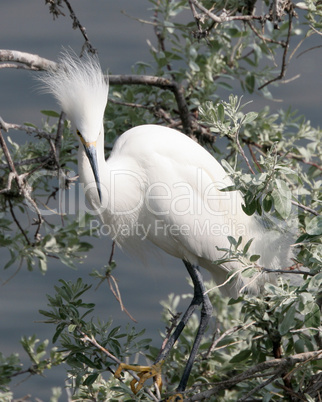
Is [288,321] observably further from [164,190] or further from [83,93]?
[83,93]

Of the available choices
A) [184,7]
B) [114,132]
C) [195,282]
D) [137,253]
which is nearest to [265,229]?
[195,282]

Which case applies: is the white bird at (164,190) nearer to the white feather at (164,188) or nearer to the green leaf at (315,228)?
the white feather at (164,188)

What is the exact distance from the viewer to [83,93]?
258cm

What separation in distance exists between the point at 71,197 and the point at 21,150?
329 mm

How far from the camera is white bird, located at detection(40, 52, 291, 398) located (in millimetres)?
2699

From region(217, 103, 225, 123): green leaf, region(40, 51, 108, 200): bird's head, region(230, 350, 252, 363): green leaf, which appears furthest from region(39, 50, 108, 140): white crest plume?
region(230, 350, 252, 363): green leaf

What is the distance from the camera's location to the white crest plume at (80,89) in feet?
8.29

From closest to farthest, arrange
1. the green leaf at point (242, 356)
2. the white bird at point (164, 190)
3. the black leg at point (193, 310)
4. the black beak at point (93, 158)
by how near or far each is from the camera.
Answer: the black beak at point (93, 158) → the green leaf at point (242, 356) → the white bird at point (164, 190) → the black leg at point (193, 310)

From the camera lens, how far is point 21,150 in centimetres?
300

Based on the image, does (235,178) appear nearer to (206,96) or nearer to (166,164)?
(166,164)

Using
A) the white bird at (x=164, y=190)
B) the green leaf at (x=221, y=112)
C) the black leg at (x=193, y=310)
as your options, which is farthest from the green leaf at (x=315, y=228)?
the black leg at (x=193, y=310)

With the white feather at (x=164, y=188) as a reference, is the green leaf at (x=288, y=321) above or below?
below

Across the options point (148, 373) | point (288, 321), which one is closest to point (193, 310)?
point (148, 373)

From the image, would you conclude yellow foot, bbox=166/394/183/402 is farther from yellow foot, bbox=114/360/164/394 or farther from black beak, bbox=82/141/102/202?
black beak, bbox=82/141/102/202
